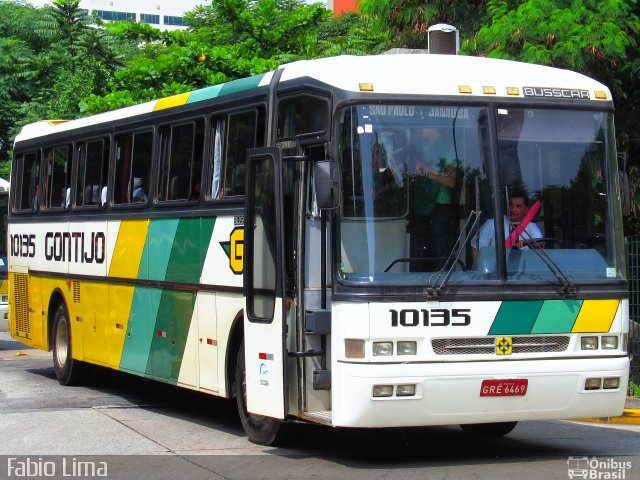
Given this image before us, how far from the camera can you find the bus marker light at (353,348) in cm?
909

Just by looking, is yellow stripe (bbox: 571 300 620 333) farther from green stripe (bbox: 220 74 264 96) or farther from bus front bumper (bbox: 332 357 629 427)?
green stripe (bbox: 220 74 264 96)

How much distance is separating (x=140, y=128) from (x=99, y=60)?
24653mm

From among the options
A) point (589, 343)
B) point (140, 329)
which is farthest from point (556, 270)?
point (140, 329)

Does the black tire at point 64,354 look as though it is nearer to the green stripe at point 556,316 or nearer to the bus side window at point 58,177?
the bus side window at point 58,177

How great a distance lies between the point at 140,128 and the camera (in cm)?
1364

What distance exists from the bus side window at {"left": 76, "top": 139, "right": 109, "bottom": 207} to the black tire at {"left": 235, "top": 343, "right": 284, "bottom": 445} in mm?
4445

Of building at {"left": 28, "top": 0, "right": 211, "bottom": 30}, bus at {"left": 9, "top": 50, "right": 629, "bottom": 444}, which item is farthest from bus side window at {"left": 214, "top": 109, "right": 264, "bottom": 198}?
building at {"left": 28, "top": 0, "right": 211, "bottom": 30}

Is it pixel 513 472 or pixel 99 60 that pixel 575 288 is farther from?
pixel 99 60

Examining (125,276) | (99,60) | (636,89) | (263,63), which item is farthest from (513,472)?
(99,60)

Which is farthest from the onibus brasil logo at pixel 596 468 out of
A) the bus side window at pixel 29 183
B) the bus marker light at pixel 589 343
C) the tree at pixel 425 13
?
the tree at pixel 425 13

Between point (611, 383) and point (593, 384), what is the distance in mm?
175

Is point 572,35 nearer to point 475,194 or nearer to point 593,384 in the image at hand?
point 475,194

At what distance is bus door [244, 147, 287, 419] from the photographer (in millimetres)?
9914

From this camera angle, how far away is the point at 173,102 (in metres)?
12.9
